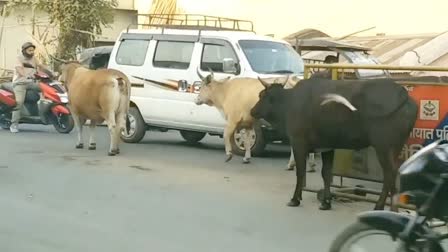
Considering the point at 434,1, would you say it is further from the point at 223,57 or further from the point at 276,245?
the point at 276,245

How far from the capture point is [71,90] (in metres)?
15.8

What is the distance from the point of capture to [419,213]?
18.2 feet

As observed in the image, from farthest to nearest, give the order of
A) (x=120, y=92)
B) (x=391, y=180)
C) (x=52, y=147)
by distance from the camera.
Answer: (x=52, y=147), (x=120, y=92), (x=391, y=180)

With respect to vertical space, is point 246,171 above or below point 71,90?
below

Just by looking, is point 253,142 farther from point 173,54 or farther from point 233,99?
point 173,54

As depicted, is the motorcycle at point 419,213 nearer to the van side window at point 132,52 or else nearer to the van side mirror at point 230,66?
the van side mirror at point 230,66

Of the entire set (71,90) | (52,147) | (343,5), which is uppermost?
(343,5)

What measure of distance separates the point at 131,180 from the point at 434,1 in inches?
481

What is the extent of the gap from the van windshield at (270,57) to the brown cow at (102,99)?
2.28 metres

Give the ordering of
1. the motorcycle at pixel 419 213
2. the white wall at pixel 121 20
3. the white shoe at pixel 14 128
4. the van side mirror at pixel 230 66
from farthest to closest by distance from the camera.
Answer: the white wall at pixel 121 20
the white shoe at pixel 14 128
the van side mirror at pixel 230 66
the motorcycle at pixel 419 213

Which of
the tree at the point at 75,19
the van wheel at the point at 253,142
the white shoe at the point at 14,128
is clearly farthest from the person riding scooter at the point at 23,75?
the tree at the point at 75,19

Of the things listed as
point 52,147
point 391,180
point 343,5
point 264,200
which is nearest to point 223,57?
point 52,147

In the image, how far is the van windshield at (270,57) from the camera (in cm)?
1542

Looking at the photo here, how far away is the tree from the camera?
1084 inches
